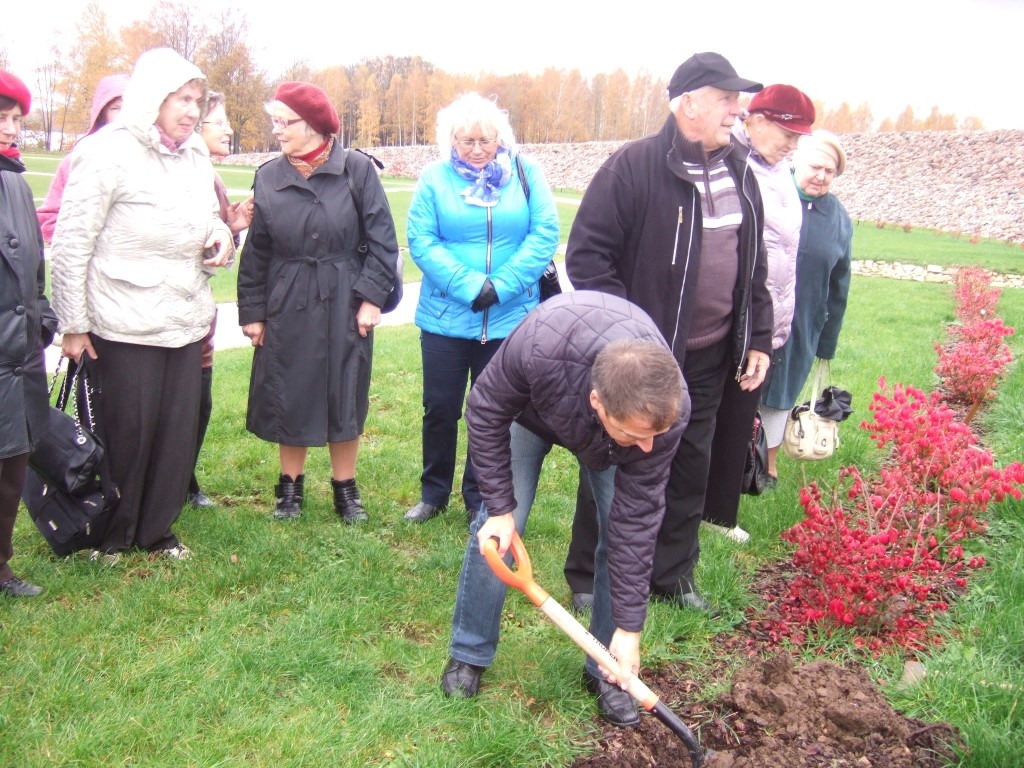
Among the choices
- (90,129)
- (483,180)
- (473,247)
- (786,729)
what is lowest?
(786,729)

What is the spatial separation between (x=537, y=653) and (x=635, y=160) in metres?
1.91

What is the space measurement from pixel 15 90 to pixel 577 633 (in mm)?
2804

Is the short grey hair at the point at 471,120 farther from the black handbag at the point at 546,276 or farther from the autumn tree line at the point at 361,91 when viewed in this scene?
the autumn tree line at the point at 361,91

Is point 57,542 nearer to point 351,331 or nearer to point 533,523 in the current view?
point 351,331

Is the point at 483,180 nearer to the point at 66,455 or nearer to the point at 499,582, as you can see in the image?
the point at 499,582

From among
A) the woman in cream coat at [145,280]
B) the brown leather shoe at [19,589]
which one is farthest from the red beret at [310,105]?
the brown leather shoe at [19,589]

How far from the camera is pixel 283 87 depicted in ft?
13.4

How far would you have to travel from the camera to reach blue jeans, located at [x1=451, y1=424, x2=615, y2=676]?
9.89 ft

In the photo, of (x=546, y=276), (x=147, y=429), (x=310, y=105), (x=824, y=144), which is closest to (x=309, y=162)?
(x=310, y=105)

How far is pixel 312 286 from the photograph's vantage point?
4.21 metres

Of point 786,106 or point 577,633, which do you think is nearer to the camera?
point 577,633

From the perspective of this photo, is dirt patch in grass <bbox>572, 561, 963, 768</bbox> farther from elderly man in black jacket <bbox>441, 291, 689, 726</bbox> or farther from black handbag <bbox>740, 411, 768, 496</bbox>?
black handbag <bbox>740, 411, 768, 496</bbox>

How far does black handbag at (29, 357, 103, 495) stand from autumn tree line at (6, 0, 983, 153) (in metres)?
42.7

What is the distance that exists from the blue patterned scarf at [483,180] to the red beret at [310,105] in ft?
1.99
